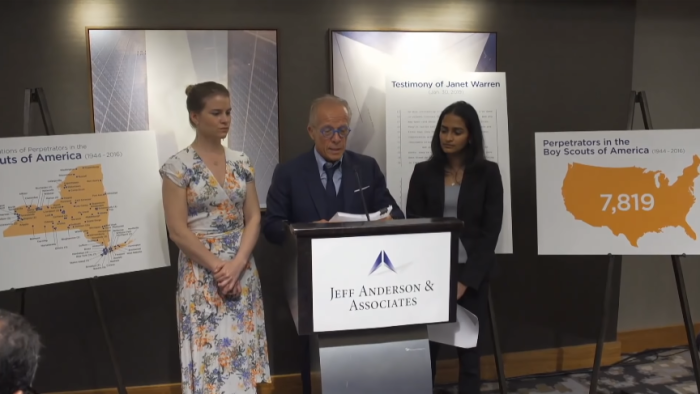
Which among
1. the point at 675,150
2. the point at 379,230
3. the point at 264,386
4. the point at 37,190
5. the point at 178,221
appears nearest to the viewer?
the point at 379,230

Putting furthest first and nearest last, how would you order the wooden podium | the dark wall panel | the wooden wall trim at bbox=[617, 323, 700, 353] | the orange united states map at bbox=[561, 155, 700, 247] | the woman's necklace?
1. the wooden wall trim at bbox=[617, 323, 700, 353]
2. the dark wall panel
3. the orange united states map at bbox=[561, 155, 700, 247]
4. the woman's necklace
5. the wooden podium

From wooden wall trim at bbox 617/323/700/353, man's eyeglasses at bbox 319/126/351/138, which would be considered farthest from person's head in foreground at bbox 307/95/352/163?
wooden wall trim at bbox 617/323/700/353

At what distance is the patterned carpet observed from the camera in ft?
9.82

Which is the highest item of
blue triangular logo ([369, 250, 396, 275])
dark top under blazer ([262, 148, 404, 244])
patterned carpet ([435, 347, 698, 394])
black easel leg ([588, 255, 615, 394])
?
dark top under blazer ([262, 148, 404, 244])

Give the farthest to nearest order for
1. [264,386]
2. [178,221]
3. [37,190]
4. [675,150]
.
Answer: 1. [264,386]
2. [675,150]
3. [37,190]
4. [178,221]

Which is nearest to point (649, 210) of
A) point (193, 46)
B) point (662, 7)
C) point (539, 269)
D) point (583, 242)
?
point (583, 242)

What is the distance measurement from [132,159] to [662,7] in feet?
10.8

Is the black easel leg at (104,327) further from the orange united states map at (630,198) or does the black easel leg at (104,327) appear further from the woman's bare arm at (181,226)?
the orange united states map at (630,198)

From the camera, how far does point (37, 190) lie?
221cm

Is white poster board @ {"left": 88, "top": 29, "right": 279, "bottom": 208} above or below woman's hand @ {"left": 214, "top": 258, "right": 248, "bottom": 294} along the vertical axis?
above

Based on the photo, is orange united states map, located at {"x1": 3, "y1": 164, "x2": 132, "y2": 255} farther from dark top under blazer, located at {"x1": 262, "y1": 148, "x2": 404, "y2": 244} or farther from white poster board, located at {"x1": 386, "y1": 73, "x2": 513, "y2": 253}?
→ white poster board, located at {"x1": 386, "y1": 73, "x2": 513, "y2": 253}

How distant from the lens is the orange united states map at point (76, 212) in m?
2.20

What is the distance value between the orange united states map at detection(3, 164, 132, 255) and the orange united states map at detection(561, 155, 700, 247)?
2139 millimetres

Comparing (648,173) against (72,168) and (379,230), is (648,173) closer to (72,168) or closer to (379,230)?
(379,230)
